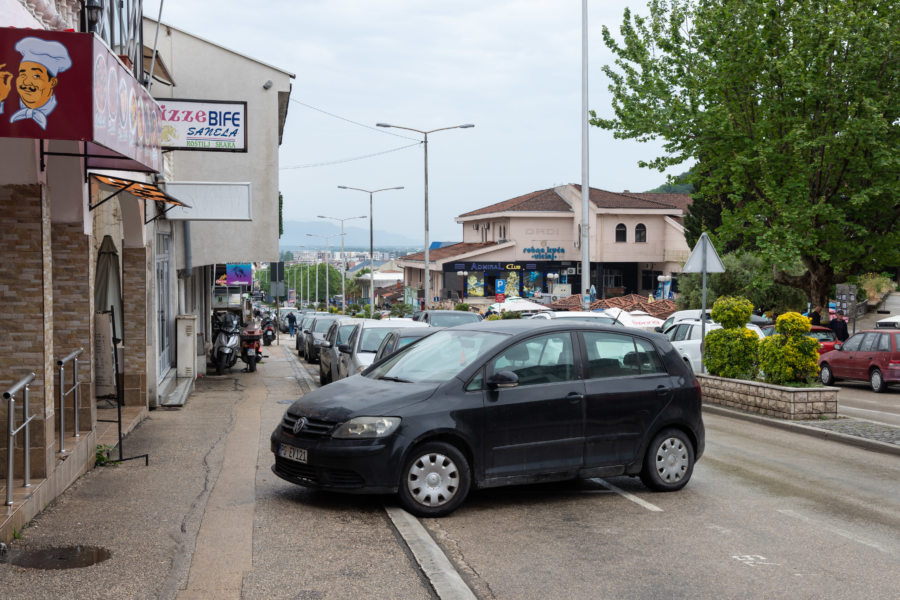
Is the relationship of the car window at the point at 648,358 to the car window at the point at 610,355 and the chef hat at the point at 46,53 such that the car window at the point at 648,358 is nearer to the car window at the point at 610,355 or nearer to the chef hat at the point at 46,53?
the car window at the point at 610,355

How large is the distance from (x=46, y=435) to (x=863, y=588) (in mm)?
6362

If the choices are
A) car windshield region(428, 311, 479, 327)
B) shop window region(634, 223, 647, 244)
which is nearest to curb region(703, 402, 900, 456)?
car windshield region(428, 311, 479, 327)

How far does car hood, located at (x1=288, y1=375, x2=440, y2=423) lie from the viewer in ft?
26.4

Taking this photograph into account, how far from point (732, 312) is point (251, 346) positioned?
13461 millimetres

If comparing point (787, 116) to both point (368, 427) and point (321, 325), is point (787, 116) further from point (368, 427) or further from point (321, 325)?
point (368, 427)

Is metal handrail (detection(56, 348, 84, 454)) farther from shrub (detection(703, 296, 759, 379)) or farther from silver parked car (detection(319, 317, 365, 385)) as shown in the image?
shrub (detection(703, 296, 759, 379))

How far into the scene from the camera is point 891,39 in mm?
26984

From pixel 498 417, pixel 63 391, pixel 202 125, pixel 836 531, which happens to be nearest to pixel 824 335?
pixel 202 125

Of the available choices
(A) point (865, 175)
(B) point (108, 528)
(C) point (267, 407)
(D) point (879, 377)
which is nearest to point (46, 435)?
(B) point (108, 528)

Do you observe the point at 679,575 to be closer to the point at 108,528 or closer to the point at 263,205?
the point at 108,528

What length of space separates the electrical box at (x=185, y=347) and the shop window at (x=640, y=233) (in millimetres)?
50704

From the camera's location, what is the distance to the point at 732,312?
17.5 m

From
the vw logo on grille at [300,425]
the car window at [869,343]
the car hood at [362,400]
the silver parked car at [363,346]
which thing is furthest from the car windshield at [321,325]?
the vw logo on grille at [300,425]

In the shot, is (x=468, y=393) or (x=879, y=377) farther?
(x=879, y=377)
